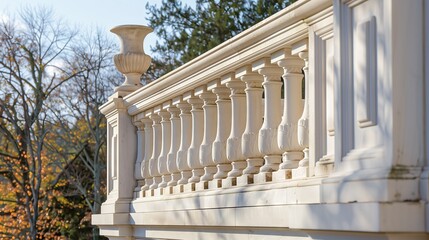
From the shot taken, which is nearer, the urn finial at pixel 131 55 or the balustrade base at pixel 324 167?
the balustrade base at pixel 324 167

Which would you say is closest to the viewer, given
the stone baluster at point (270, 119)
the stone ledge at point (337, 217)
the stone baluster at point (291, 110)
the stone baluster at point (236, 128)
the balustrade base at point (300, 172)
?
the stone ledge at point (337, 217)

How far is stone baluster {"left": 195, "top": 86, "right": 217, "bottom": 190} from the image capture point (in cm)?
652

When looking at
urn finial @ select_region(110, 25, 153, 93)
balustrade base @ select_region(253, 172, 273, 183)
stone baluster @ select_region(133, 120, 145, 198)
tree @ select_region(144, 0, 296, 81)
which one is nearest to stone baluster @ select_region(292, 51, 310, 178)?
balustrade base @ select_region(253, 172, 273, 183)

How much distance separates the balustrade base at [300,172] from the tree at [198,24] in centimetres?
2597

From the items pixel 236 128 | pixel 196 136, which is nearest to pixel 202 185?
pixel 196 136

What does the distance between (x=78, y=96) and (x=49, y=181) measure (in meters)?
4.22

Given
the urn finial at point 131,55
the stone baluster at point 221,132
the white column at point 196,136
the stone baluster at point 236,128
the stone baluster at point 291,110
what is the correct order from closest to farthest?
the stone baluster at point 291,110
the stone baluster at point 236,128
the stone baluster at point 221,132
the white column at point 196,136
the urn finial at point 131,55

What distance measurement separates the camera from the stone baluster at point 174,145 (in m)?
7.34

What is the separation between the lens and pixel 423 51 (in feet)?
12.0

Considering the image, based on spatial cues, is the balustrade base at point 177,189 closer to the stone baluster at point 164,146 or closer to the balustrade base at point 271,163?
the stone baluster at point 164,146

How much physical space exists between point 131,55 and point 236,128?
2.91 m

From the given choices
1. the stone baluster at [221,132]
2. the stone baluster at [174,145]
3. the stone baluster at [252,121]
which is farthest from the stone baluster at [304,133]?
the stone baluster at [174,145]

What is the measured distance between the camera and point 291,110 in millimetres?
5160

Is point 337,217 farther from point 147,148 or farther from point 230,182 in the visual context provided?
point 147,148
